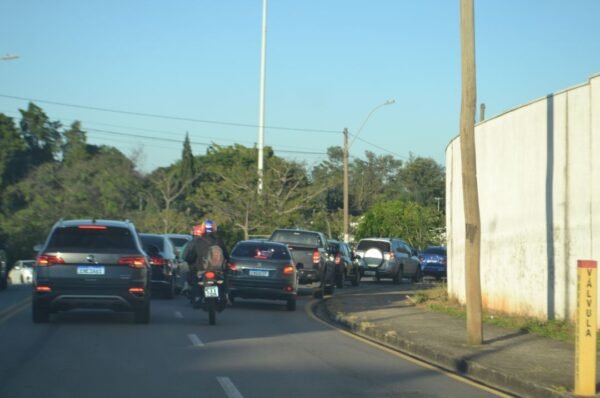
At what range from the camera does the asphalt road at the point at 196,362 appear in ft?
33.0

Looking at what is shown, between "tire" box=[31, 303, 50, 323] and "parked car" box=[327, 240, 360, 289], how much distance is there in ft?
50.4

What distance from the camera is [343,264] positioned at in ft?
109

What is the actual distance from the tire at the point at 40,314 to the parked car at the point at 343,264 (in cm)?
1537

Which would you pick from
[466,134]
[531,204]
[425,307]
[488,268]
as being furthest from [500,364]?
[425,307]

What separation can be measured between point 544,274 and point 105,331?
7901mm

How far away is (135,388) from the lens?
991 cm

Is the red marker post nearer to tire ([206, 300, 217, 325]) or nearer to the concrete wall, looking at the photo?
the concrete wall

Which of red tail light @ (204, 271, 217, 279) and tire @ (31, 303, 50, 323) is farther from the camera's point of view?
red tail light @ (204, 271, 217, 279)

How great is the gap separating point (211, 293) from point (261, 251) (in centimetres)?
503

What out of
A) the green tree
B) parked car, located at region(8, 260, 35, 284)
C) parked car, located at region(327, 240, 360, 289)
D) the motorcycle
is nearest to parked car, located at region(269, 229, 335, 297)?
parked car, located at region(327, 240, 360, 289)

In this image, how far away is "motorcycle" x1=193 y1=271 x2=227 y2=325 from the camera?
17.1 metres

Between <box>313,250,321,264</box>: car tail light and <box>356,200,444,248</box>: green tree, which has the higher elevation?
<box>356,200,444,248</box>: green tree

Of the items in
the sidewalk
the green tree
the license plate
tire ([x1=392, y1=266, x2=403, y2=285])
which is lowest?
the sidewalk

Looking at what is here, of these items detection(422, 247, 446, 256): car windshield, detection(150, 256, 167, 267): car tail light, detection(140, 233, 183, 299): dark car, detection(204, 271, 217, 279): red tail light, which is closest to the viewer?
detection(204, 271, 217, 279): red tail light
